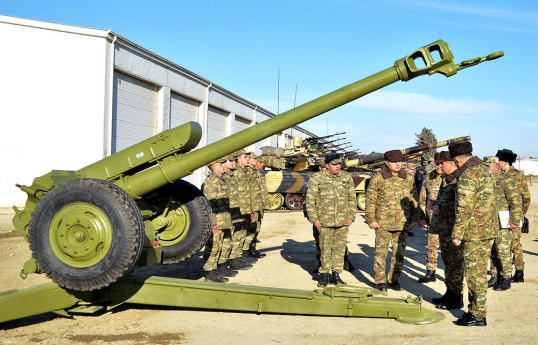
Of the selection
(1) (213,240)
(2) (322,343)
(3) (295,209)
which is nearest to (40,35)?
(3) (295,209)

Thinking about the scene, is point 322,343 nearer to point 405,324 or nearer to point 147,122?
point 405,324

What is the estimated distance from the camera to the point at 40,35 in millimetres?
15594

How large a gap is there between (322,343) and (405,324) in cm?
99

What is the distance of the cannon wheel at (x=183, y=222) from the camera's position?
5.41m

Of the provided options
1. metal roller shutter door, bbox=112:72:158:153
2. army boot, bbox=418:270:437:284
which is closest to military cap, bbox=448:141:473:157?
army boot, bbox=418:270:437:284

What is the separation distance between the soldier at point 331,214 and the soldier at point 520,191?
2.24 metres

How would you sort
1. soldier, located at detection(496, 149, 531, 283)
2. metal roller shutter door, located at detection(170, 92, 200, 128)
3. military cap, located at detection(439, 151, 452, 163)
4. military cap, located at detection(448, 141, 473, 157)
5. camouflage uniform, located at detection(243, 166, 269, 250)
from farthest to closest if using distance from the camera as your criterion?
metal roller shutter door, located at detection(170, 92, 200, 128) → camouflage uniform, located at detection(243, 166, 269, 250) → soldier, located at detection(496, 149, 531, 283) → military cap, located at detection(439, 151, 452, 163) → military cap, located at detection(448, 141, 473, 157)

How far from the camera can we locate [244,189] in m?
8.49

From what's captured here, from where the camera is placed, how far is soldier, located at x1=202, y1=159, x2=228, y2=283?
6.94 meters

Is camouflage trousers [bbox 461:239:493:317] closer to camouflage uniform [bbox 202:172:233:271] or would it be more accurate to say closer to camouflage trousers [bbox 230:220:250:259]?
camouflage uniform [bbox 202:172:233:271]

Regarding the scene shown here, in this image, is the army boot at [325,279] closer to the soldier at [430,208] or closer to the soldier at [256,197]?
the soldier at [430,208]

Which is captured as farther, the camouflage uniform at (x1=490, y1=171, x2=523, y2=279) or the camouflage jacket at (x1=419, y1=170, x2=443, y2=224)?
the camouflage jacket at (x1=419, y1=170, x2=443, y2=224)

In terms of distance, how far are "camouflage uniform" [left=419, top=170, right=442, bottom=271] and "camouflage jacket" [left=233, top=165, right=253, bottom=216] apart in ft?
9.25

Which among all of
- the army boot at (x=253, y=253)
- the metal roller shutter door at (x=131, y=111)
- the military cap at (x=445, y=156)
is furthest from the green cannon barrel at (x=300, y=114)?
the metal roller shutter door at (x=131, y=111)
